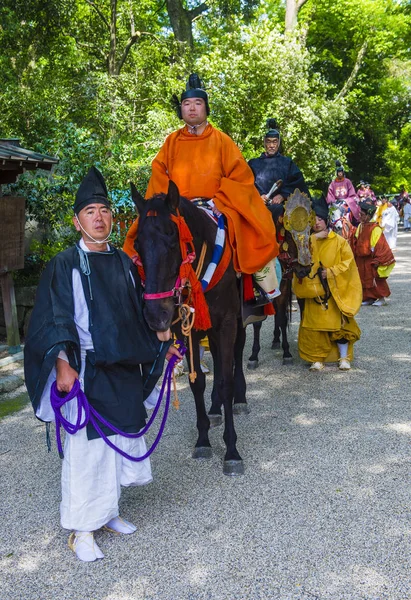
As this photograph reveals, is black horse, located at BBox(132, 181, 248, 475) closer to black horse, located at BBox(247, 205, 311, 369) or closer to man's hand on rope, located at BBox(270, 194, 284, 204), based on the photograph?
black horse, located at BBox(247, 205, 311, 369)

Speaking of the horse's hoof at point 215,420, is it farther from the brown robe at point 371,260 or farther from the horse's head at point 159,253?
the brown robe at point 371,260

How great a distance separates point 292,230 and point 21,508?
13.0ft

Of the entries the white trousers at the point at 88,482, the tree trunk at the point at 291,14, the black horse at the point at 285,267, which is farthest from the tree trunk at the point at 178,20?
the white trousers at the point at 88,482

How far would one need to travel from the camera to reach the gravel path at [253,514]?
9.88ft

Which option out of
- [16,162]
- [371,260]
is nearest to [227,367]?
[16,162]

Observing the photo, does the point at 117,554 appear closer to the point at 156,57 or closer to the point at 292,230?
the point at 292,230

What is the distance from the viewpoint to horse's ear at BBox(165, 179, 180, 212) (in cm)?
351

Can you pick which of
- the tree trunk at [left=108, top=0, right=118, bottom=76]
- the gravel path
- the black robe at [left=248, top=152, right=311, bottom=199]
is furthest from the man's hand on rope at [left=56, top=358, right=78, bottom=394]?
the tree trunk at [left=108, top=0, right=118, bottom=76]

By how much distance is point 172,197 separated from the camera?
3.53 m

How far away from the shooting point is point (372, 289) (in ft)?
35.0

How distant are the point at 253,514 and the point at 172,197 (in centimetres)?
197

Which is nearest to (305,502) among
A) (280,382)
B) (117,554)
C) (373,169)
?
(117,554)

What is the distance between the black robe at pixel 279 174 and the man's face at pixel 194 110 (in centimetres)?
247

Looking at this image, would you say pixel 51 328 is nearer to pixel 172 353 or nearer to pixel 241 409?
pixel 172 353
